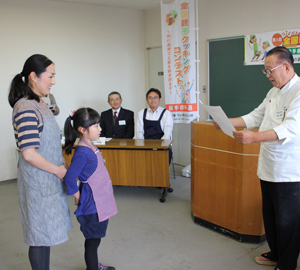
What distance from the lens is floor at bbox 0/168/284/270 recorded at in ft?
8.35

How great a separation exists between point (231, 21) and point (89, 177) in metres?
3.58

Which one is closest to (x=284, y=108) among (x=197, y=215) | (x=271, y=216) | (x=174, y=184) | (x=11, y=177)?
(x=271, y=216)

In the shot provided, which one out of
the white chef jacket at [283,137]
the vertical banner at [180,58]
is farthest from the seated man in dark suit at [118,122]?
the white chef jacket at [283,137]

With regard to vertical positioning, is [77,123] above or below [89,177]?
above

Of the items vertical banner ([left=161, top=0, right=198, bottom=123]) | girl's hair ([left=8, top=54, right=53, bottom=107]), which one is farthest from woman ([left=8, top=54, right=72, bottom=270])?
vertical banner ([left=161, top=0, right=198, bottom=123])

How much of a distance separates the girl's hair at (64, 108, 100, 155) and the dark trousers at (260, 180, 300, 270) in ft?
4.50

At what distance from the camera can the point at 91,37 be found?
5492 millimetres

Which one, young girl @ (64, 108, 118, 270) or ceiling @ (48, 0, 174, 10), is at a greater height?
ceiling @ (48, 0, 174, 10)

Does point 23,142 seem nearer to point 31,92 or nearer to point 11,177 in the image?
point 31,92

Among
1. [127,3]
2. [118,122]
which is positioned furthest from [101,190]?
[127,3]

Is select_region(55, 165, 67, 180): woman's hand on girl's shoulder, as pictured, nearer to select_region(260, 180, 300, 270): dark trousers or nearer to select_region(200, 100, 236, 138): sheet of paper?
select_region(200, 100, 236, 138): sheet of paper

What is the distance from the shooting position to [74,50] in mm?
5320

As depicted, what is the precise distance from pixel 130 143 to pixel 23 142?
7.80 feet

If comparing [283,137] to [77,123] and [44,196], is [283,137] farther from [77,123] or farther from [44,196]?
[44,196]
